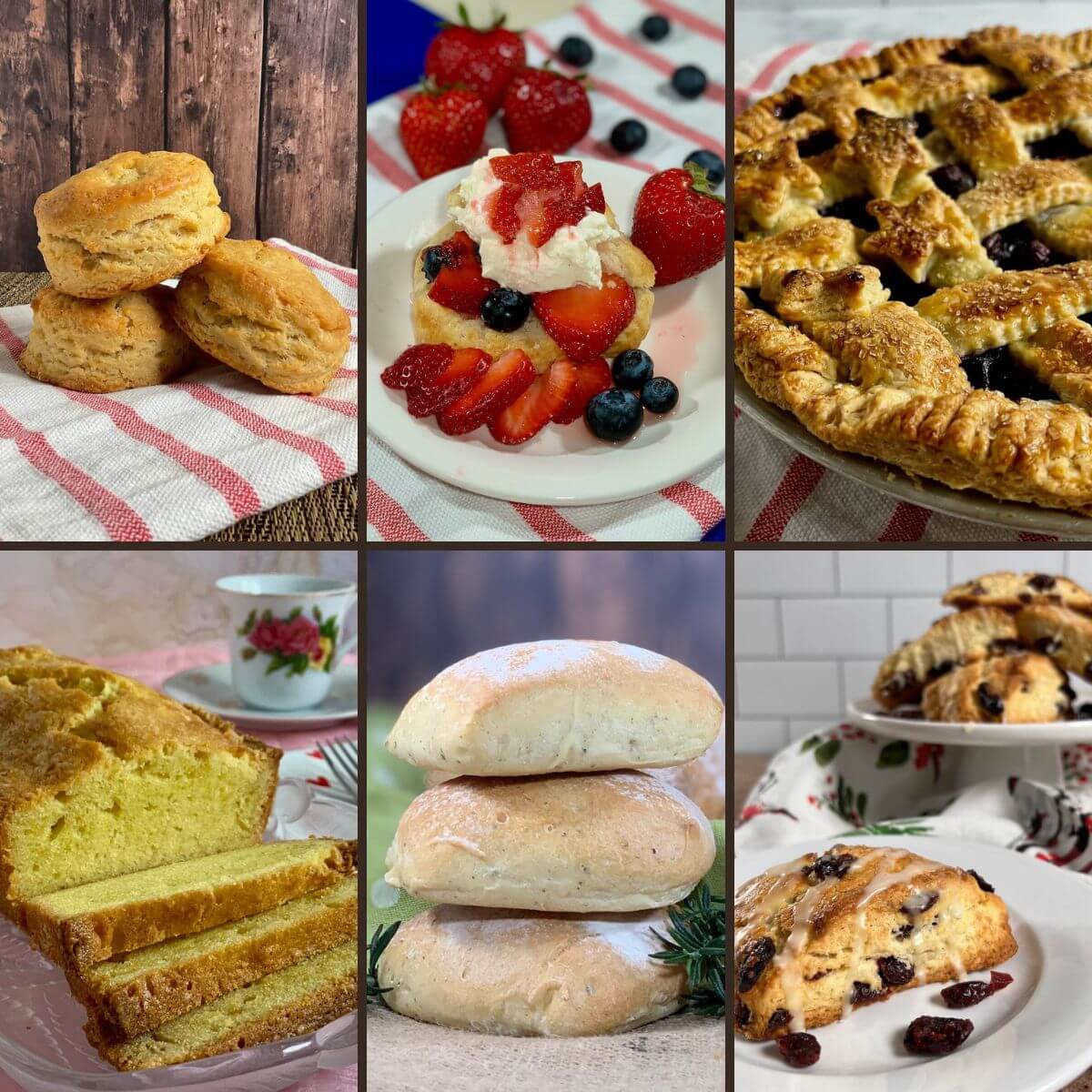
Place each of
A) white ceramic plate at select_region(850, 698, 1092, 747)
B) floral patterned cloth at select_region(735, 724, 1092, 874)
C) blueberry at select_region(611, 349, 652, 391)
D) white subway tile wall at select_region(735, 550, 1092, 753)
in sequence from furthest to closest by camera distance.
A: white subway tile wall at select_region(735, 550, 1092, 753) → floral patterned cloth at select_region(735, 724, 1092, 874) → white ceramic plate at select_region(850, 698, 1092, 747) → blueberry at select_region(611, 349, 652, 391)

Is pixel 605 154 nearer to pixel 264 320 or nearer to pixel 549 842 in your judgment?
pixel 264 320

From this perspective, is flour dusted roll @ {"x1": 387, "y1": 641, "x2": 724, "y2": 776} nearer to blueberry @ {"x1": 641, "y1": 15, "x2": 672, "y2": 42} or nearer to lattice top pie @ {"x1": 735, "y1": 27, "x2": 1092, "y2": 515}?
lattice top pie @ {"x1": 735, "y1": 27, "x2": 1092, "y2": 515}

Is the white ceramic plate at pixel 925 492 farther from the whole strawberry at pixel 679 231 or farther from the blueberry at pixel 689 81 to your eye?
the blueberry at pixel 689 81

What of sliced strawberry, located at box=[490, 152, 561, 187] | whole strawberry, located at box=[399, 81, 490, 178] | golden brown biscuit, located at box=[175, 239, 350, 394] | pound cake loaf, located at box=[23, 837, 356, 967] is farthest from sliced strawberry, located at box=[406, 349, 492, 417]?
pound cake loaf, located at box=[23, 837, 356, 967]

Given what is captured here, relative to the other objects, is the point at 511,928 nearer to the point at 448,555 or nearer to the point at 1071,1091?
the point at 448,555

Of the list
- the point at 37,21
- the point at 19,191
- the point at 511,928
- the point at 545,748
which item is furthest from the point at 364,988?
the point at 37,21

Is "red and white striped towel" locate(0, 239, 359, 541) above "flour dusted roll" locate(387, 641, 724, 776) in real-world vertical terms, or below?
above

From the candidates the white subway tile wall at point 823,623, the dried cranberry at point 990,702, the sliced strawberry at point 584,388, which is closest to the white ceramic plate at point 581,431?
the sliced strawberry at point 584,388

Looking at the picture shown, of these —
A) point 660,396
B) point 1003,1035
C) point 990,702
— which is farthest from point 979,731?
point 660,396
